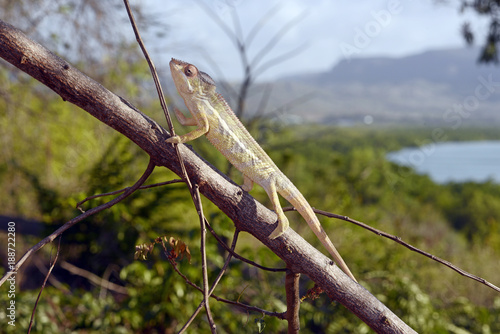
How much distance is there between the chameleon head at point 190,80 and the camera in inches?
47.3

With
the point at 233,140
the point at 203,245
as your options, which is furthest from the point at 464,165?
the point at 203,245

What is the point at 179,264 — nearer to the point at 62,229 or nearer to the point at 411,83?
the point at 62,229

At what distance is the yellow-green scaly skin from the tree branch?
144 millimetres

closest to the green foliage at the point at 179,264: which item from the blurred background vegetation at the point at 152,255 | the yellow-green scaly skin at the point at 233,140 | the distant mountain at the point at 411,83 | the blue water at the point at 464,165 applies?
the blurred background vegetation at the point at 152,255

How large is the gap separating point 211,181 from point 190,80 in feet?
1.36

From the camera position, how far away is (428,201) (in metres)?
10.9

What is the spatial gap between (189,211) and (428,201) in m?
8.31

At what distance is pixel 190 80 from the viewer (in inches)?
47.5

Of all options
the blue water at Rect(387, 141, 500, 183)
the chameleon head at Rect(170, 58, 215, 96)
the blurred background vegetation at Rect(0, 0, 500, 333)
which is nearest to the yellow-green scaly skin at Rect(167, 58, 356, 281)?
the chameleon head at Rect(170, 58, 215, 96)

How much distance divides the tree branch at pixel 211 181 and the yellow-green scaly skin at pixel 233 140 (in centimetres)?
14

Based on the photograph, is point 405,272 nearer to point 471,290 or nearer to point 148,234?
point 471,290

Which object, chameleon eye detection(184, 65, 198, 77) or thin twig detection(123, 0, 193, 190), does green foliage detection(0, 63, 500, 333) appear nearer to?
thin twig detection(123, 0, 193, 190)

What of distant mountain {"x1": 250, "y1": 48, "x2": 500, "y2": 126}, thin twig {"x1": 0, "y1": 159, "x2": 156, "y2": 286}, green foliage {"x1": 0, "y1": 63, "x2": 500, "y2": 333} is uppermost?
thin twig {"x1": 0, "y1": 159, "x2": 156, "y2": 286}

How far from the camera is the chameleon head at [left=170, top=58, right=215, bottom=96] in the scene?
1.20m
